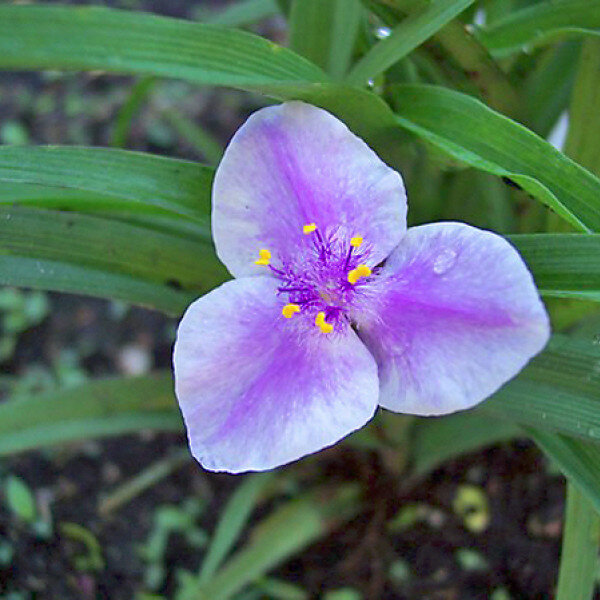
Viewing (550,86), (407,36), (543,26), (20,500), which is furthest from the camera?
(20,500)

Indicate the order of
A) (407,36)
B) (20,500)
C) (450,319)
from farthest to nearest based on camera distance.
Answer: (20,500) < (407,36) < (450,319)

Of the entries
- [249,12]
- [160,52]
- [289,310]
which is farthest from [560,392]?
[249,12]

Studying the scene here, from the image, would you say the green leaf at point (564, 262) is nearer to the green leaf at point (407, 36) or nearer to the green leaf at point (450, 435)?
the green leaf at point (407, 36)

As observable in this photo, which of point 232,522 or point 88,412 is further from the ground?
point 88,412

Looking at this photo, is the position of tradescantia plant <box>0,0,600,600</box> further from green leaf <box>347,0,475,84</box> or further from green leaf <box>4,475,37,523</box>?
green leaf <box>4,475,37,523</box>

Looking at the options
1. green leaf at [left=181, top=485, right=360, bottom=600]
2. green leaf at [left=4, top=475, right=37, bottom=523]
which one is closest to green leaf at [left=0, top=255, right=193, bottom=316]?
green leaf at [left=181, top=485, right=360, bottom=600]

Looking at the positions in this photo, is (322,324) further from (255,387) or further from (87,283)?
(87,283)
